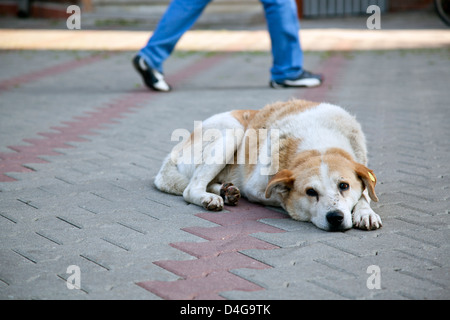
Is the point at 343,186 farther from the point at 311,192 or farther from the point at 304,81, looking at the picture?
the point at 304,81

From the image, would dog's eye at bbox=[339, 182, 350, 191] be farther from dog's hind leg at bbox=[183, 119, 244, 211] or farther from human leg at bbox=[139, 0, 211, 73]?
human leg at bbox=[139, 0, 211, 73]

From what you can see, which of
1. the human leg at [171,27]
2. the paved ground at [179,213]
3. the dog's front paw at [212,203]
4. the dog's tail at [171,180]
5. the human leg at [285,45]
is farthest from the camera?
the human leg at [171,27]

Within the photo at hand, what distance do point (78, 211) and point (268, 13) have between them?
459 cm

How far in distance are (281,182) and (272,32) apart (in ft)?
14.7

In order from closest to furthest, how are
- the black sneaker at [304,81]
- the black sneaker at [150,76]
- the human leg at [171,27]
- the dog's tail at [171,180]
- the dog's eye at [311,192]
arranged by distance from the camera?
1. the dog's eye at [311,192]
2. the dog's tail at [171,180]
3. the human leg at [171,27]
4. the black sneaker at [150,76]
5. the black sneaker at [304,81]

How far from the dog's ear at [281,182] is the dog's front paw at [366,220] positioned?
419 mm

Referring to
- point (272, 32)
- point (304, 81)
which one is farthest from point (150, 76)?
point (304, 81)

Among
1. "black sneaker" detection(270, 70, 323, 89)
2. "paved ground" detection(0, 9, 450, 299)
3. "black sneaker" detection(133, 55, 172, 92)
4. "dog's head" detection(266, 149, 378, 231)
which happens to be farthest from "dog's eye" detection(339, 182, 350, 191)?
"black sneaker" detection(133, 55, 172, 92)

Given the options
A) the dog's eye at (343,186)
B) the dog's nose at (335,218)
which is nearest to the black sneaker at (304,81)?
the dog's eye at (343,186)

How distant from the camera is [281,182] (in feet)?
12.9

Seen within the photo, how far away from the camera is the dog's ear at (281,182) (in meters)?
3.92

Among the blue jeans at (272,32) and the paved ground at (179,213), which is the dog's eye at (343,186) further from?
the blue jeans at (272,32)
